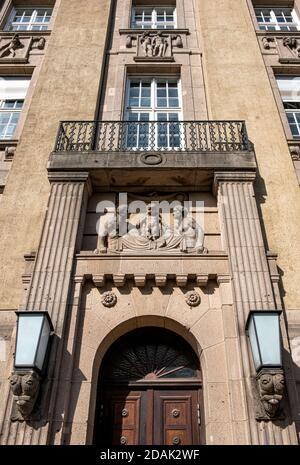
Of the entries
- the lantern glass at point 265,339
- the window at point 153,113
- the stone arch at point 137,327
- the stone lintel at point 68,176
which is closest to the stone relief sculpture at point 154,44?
the window at point 153,113

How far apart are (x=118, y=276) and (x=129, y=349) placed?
4.43ft

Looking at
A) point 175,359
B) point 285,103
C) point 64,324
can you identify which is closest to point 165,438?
point 175,359

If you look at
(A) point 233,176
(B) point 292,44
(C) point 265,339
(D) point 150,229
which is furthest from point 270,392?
(B) point 292,44

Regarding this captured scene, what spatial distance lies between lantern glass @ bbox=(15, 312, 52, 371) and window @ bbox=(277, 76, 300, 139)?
773 centimetres

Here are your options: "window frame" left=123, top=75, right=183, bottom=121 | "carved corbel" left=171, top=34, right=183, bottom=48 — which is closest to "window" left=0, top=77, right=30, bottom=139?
"window frame" left=123, top=75, right=183, bottom=121

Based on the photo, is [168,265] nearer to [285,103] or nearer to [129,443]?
[129,443]

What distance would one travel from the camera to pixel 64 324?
20.3ft

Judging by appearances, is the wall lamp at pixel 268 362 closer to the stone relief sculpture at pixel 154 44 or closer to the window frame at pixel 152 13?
the stone relief sculpture at pixel 154 44

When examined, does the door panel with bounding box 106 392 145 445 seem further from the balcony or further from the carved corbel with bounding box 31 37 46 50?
the carved corbel with bounding box 31 37 46 50

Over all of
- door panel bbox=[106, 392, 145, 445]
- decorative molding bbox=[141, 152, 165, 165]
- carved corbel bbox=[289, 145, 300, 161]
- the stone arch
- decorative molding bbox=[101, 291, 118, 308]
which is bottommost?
door panel bbox=[106, 392, 145, 445]

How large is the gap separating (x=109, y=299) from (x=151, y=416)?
78.5 inches

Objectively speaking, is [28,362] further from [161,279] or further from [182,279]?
[182,279]

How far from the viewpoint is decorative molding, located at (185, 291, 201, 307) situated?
6.59 metres

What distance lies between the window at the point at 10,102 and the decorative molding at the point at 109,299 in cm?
538
